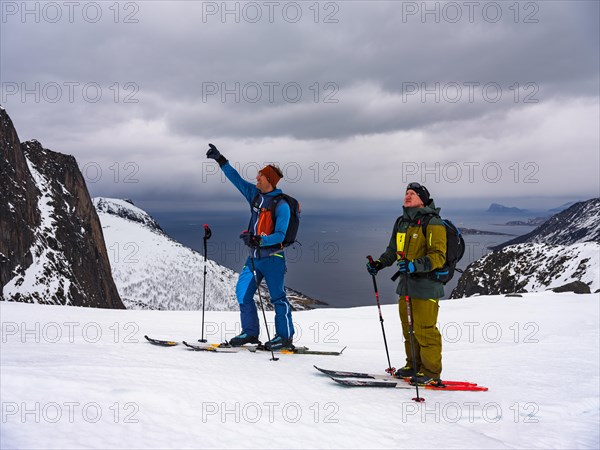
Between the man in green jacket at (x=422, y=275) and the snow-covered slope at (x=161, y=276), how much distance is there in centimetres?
11413

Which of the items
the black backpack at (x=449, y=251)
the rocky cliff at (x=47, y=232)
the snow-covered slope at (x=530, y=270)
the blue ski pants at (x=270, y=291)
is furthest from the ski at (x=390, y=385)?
the snow-covered slope at (x=530, y=270)

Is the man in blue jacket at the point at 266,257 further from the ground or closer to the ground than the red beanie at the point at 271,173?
closer to the ground

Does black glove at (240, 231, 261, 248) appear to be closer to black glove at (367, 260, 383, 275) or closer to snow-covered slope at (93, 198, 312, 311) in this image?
black glove at (367, 260, 383, 275)

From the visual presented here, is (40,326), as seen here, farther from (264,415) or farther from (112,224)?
(112,224)

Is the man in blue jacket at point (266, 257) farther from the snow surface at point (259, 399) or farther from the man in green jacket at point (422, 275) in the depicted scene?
the man in green jacket at point (422, 275)

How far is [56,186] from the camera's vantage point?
90.9 m

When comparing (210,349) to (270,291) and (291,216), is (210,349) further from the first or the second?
(291,216)

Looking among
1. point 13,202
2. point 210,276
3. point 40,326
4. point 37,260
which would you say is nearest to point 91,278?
point 37,260

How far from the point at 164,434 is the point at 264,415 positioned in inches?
37.2

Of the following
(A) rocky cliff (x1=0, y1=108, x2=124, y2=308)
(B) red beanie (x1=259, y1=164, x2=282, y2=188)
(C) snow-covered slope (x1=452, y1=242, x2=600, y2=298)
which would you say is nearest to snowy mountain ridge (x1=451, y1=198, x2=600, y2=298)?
(C) snow-covered slope (x1=452, y1=242, x2=600, y2=298)

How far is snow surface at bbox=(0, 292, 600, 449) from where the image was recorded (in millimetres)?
3484

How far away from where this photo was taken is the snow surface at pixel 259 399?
3.48 metres

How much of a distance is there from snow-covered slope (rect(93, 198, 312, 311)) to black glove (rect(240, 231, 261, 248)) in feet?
370

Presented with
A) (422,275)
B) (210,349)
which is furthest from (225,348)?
(422,275)
